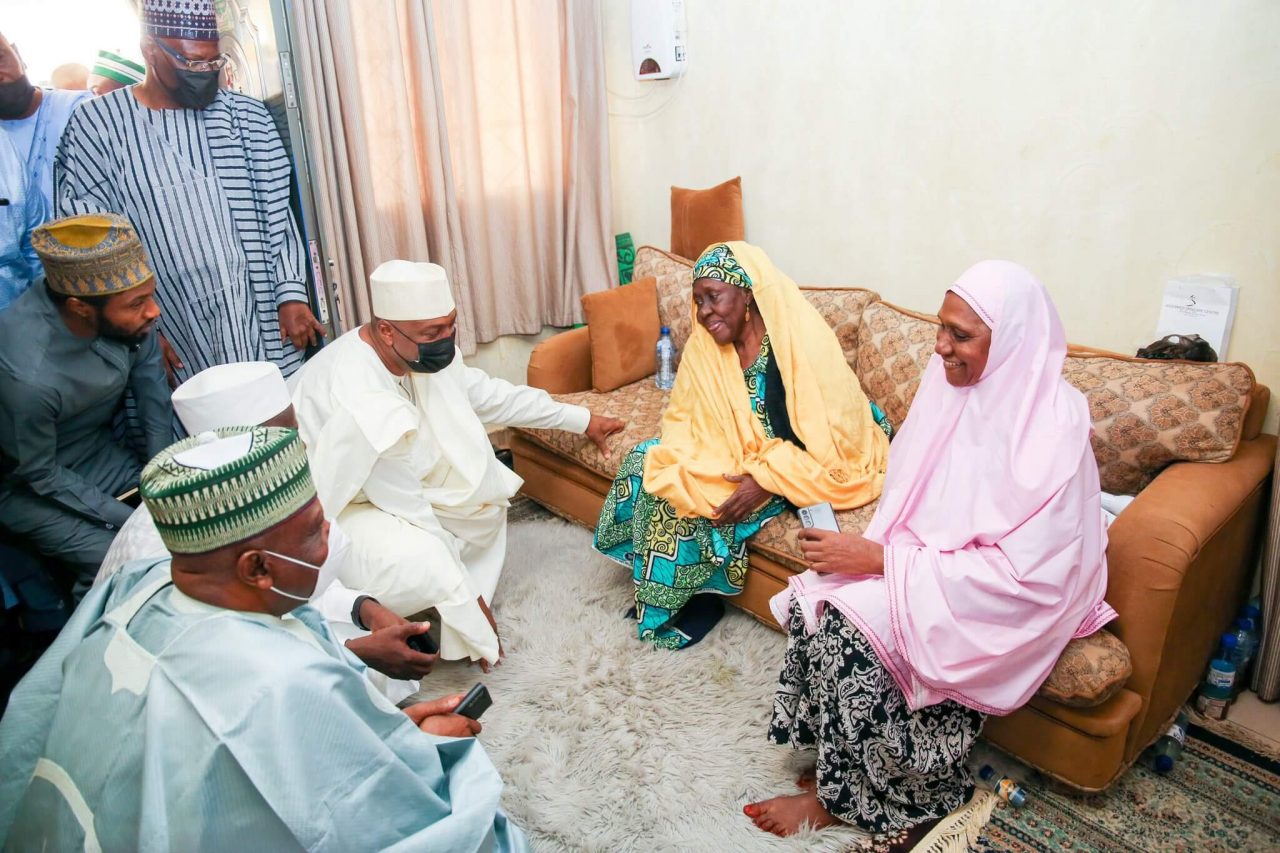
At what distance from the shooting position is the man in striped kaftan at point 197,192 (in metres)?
2.43

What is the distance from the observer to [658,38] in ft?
11.4

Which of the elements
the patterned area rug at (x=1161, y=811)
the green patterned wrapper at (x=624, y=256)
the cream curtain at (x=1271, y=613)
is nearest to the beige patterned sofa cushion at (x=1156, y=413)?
the cream curtain at (x=1271, y=613)

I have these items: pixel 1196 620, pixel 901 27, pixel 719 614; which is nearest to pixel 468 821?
pixel 719 614

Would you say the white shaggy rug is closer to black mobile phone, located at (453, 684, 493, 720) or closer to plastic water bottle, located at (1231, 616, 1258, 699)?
black mobile phone, located at (453, 684, 493, 720)

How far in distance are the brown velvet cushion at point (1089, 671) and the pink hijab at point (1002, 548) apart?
0.09ft

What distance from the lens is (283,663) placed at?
1.07 metres

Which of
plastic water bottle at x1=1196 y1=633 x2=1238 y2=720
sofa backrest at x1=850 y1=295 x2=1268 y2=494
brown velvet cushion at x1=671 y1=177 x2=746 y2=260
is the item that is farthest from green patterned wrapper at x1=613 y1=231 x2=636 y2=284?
plastic water bottle at x1=1196 y1=633 x2=1238 y2=720

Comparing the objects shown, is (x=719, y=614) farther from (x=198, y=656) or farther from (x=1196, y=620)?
(x=198, y=656)

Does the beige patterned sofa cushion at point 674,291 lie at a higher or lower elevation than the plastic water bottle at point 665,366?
higher

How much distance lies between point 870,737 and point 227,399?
1.65 metres

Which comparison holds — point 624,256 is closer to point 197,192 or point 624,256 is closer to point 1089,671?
point 197,192

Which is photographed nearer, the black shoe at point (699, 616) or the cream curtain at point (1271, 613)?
the cream curtain at point (1271, 613)

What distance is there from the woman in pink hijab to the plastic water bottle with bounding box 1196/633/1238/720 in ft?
2.00

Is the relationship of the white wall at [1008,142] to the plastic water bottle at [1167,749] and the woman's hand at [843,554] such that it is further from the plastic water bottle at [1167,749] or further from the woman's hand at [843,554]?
the woman's hand at [843,554]
